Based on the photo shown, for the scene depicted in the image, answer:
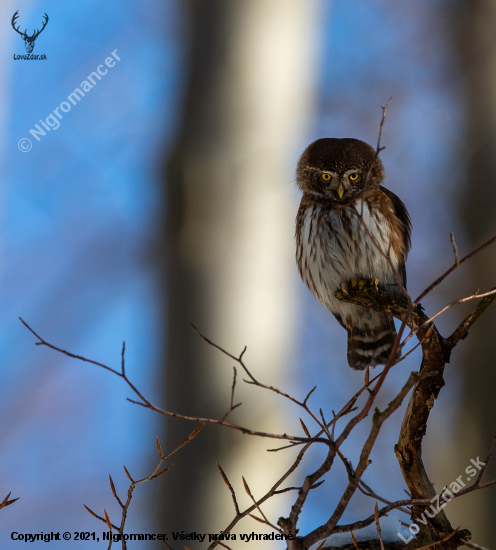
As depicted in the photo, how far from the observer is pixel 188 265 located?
427cm

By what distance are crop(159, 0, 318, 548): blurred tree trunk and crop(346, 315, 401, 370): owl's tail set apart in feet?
1.57

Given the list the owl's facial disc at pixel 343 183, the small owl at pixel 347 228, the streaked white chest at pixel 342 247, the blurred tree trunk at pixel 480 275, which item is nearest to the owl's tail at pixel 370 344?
the small owl at pixel 347 228

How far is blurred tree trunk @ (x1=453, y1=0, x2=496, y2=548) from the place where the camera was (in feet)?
19.0

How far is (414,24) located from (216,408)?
733cm

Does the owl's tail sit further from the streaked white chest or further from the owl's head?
the owl's head

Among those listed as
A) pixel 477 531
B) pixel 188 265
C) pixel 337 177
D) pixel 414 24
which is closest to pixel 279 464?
pixel 188 265

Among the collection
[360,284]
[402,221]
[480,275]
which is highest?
[480,275]

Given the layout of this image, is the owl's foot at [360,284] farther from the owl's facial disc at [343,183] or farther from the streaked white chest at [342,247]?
the owl's facial disc at [343,183]

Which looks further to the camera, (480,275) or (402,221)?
(480,275)

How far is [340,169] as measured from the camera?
368cm

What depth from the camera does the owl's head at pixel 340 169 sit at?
3.67 meters

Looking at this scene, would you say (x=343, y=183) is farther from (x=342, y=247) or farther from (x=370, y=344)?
(x=370, y=344)

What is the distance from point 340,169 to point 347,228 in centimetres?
39

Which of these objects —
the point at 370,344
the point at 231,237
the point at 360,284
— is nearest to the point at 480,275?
the point at 370,344
